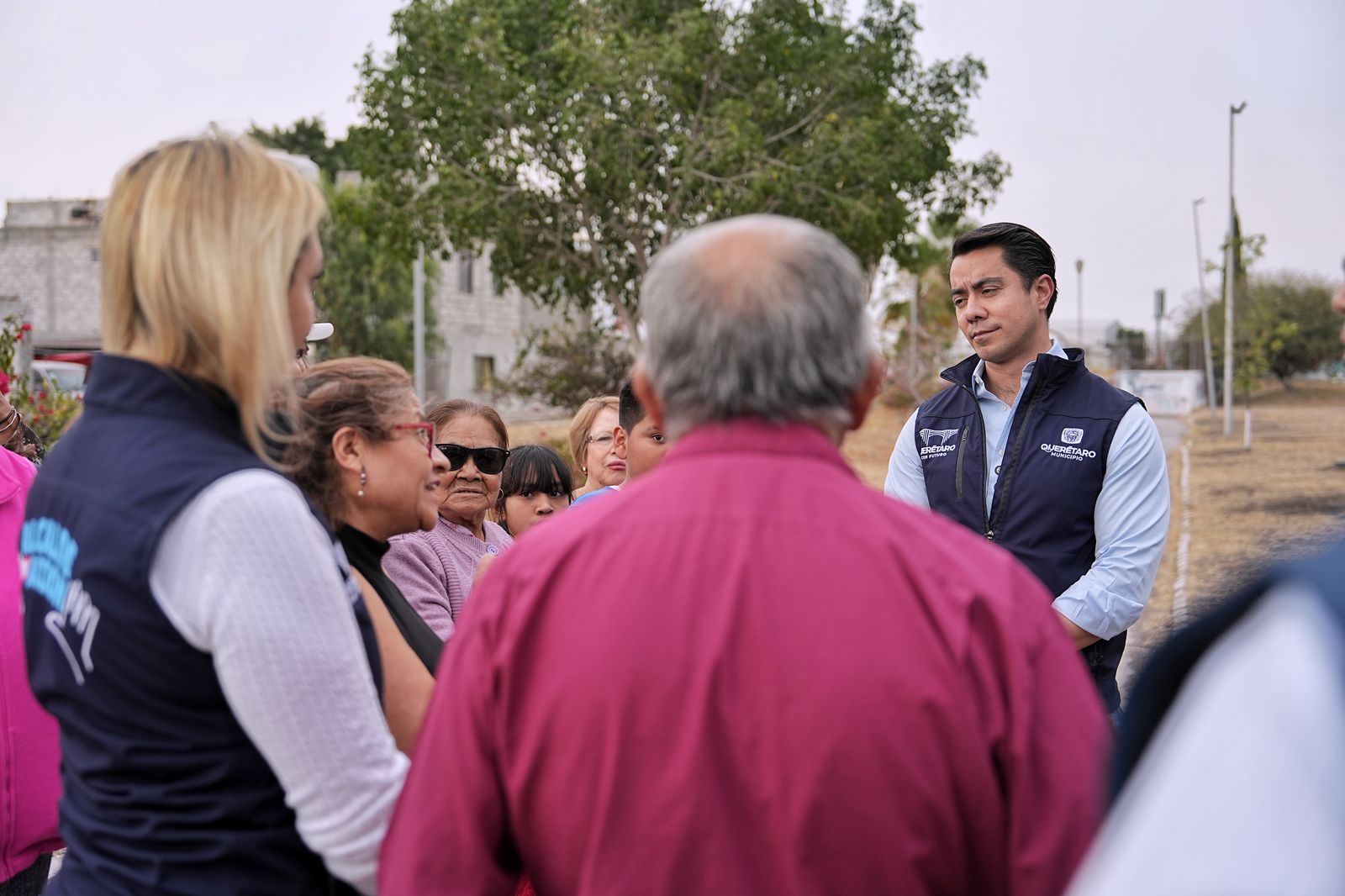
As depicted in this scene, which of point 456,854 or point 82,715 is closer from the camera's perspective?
point 456,854

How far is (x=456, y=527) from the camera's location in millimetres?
3906

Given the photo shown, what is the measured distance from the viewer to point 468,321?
42.7m

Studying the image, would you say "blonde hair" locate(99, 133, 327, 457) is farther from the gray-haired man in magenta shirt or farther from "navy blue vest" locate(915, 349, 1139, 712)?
"navy blue vest" locate(915, 349, 1139, 712)

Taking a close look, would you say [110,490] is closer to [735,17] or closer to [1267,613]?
[1267,613]

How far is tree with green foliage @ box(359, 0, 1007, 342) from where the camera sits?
18.9m

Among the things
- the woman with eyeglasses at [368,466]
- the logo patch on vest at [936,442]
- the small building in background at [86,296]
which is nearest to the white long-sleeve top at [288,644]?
the woman with eyeglasses at [368,466]

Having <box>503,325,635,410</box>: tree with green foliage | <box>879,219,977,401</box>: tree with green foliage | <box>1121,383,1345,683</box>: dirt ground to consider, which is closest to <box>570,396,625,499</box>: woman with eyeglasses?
<box>1121,383,1345,683</box>: dirt ground

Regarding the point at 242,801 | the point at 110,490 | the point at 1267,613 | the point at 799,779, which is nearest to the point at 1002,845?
the point at 799,779

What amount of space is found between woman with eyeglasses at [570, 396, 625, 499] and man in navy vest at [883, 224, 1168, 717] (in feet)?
4.41

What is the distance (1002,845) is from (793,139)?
65.9 feet

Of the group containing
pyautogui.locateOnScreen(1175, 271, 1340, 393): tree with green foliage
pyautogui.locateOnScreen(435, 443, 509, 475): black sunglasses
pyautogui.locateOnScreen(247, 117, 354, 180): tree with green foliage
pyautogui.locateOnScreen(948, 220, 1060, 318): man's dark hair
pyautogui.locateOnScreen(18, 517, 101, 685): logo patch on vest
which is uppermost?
pyautogui.locateOnScreen(247, 117, 354, 180): tree with green foliage

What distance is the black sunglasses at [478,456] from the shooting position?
13.0ft

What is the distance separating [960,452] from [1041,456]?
11.0 inches

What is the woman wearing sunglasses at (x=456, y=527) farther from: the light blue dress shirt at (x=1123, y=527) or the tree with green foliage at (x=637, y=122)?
the tree with green foliage at (x=637, y=122)
